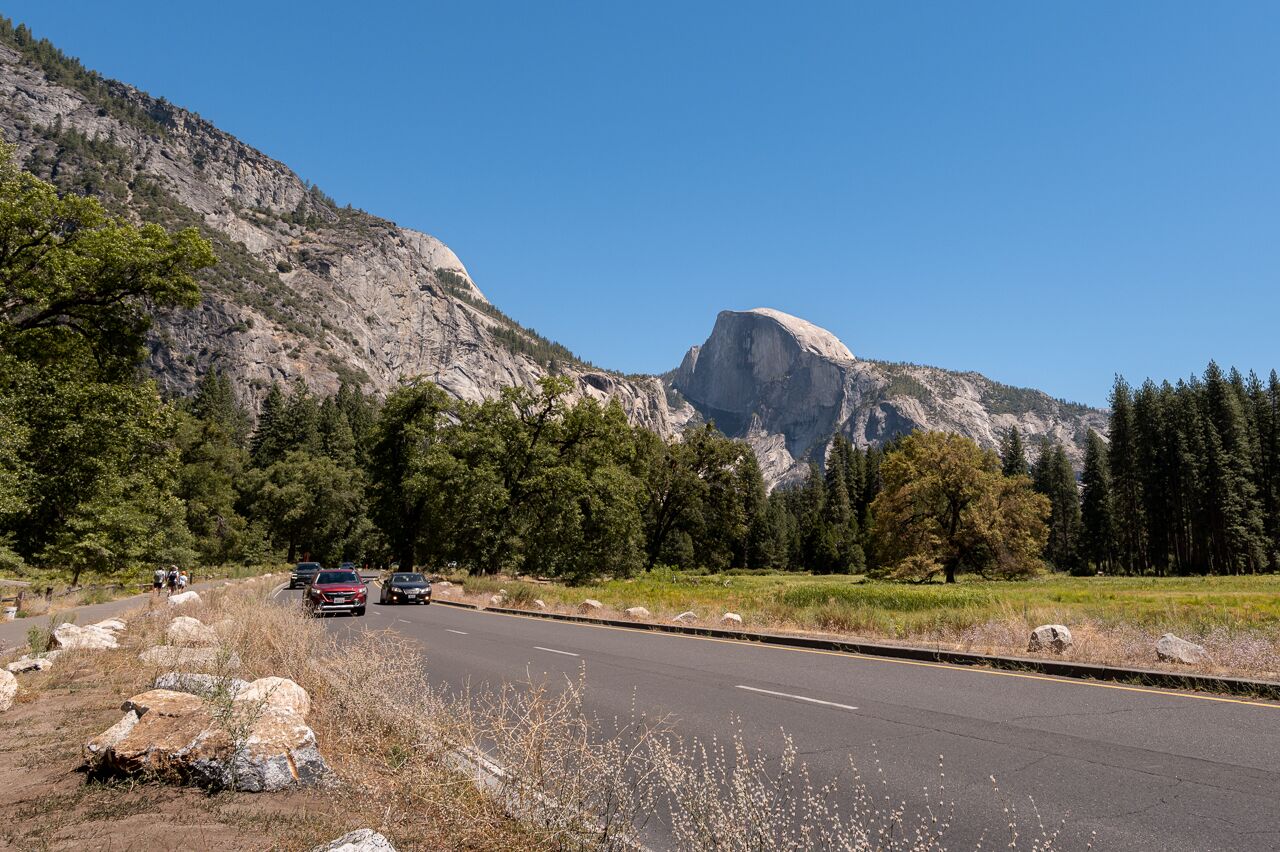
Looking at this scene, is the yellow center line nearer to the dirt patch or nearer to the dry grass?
the dry grass

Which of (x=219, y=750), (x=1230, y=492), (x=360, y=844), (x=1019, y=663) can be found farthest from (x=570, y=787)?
(x=1230, y=492)

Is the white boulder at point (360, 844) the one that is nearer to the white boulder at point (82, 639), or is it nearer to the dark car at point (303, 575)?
the white boulder at point (82, 639)

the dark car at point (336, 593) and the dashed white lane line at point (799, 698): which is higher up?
the dashed white lane line at point (799, 698)

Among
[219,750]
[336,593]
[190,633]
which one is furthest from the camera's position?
[336,593]

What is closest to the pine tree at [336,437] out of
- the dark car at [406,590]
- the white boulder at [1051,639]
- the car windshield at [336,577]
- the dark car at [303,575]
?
A: the dark car at [303,575]

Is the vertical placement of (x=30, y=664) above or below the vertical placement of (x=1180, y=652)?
below

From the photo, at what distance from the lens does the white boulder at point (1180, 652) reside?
34.0ft

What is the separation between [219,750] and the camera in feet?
17.6

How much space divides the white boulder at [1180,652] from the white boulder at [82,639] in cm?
1930

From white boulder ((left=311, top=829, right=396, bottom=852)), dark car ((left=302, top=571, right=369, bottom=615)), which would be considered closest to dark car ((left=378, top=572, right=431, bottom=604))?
dark car ((left=302, top=571, right=369, bottom=615))

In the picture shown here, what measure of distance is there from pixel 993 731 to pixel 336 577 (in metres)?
23.8

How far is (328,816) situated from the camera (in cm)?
465

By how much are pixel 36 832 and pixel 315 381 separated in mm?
169558

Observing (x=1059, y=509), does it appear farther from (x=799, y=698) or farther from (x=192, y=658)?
(x=192, y=658)
